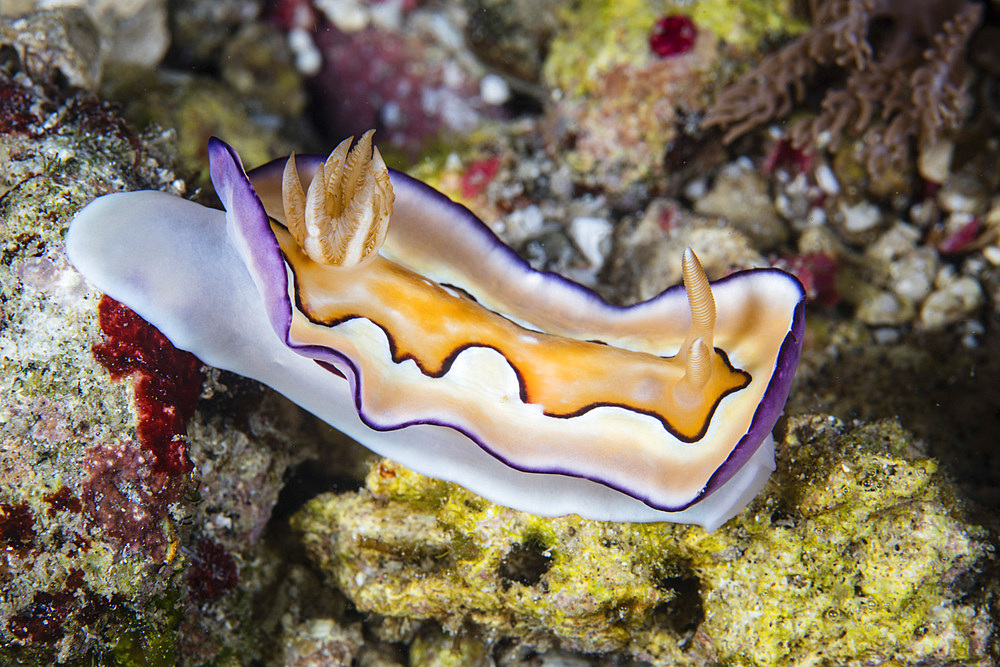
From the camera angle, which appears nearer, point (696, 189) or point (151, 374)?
point (151, 374)

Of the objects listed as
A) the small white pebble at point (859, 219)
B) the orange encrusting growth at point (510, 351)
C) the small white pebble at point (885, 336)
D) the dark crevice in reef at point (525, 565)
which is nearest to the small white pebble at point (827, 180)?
the small white pebble at point (859, 219)

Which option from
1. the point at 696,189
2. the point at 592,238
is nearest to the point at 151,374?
the point at 592,238

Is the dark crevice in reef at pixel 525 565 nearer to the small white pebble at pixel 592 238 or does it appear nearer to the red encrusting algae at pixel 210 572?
the red encrusting algae at pixel 210 572

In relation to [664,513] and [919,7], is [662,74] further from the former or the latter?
[664,513]

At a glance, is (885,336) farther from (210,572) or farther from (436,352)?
(210,572)

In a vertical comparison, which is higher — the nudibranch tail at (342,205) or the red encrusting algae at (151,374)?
the nudibranch tail at (342,205)

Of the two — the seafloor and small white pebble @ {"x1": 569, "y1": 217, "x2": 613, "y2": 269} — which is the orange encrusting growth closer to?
the seafloor

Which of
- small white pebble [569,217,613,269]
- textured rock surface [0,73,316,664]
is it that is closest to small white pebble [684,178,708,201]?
small white pebble [569,217,613,269]
